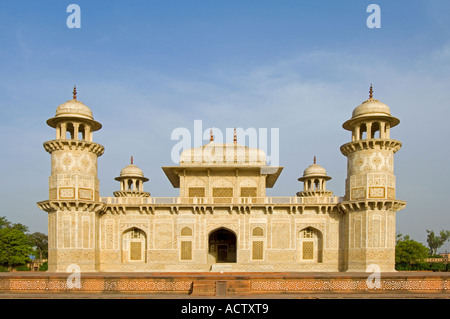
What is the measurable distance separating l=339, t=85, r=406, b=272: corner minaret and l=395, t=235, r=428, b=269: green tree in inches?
868

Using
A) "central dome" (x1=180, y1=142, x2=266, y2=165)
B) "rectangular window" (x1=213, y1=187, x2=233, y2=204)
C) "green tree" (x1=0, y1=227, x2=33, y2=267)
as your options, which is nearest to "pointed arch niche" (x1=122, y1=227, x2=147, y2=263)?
"rectangular window" (x1=213, y1=187, x2=233, y2=204)

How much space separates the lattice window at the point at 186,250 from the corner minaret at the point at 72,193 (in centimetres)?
566

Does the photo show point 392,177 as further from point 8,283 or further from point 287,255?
point 8,283

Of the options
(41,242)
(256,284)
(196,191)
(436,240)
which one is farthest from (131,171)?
(436,240)

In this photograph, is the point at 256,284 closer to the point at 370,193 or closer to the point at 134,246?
the point at 370,193

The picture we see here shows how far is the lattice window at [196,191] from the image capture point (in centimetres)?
3019

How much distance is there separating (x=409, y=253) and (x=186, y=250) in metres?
29.0

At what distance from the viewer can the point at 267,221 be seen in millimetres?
28531

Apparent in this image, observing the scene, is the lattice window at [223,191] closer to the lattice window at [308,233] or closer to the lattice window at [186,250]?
the lattice window at [186,250]

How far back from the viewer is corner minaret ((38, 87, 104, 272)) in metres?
26.0

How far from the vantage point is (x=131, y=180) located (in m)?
41.1
